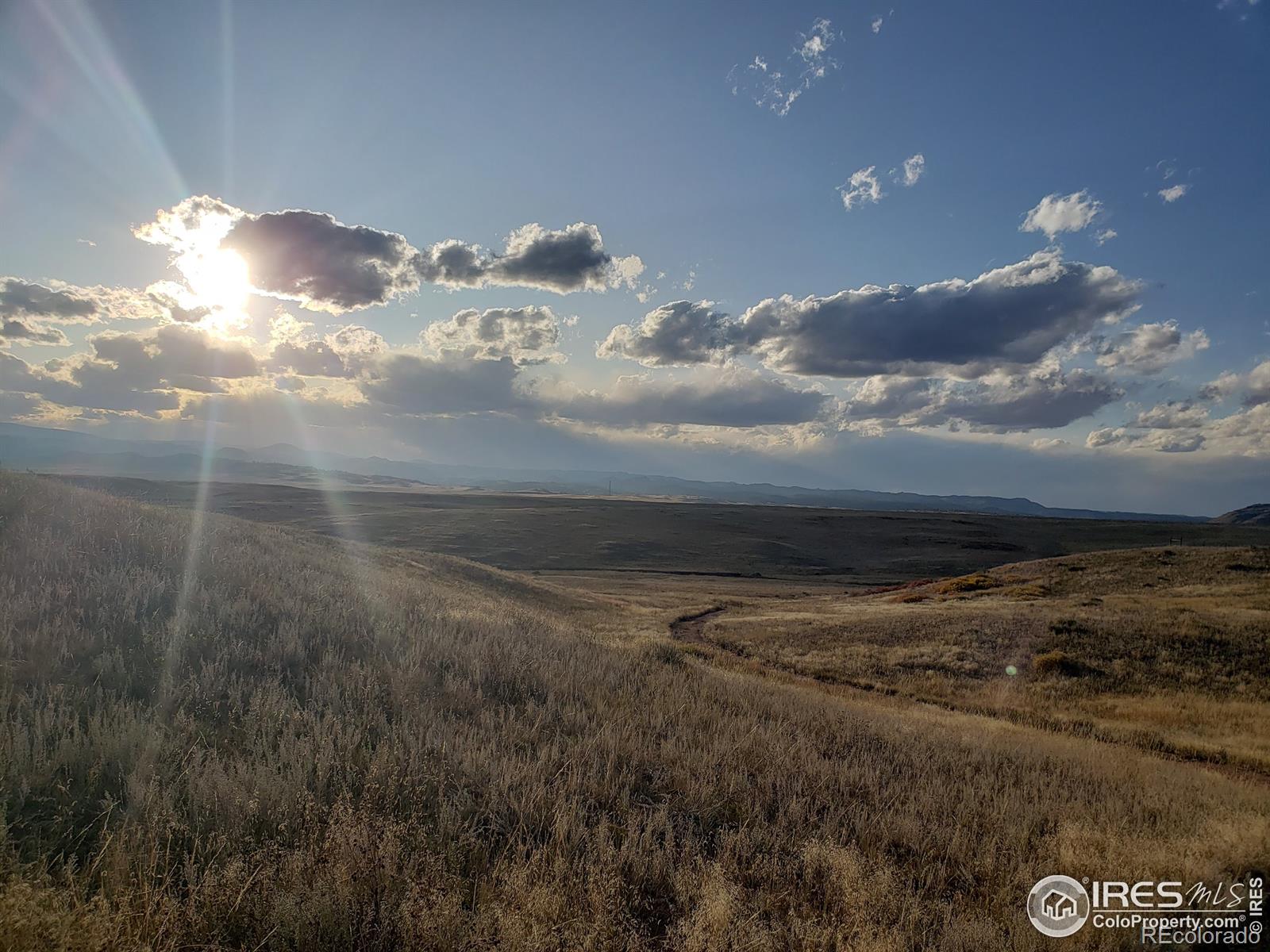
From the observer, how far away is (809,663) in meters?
25.9

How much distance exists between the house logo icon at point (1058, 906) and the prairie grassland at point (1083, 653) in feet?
44.8

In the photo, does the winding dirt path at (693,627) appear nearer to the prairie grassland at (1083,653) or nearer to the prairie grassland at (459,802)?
the prairie grassland at (1083,653)

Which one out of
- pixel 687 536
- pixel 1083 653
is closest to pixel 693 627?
pixel 1083 653

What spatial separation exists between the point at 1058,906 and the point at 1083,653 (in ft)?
78.7

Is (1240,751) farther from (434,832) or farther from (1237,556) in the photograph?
(1237,556)

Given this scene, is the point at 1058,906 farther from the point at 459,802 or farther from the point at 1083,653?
the point at 1083,653

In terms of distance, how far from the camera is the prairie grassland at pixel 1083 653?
17.8m

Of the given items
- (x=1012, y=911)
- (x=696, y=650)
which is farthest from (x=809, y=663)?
(x=1012, y=911)

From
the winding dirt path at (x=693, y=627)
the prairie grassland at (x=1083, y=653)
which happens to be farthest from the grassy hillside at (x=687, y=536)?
the prairie grassland at (x=1083, y=653)

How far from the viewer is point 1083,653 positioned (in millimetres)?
23766

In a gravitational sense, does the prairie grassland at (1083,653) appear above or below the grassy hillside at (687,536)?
above

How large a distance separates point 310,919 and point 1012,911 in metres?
5.13

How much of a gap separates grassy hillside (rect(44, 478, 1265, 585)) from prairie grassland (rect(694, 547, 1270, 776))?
43.6m

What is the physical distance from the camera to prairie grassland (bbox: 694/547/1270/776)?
1777 centimetres
